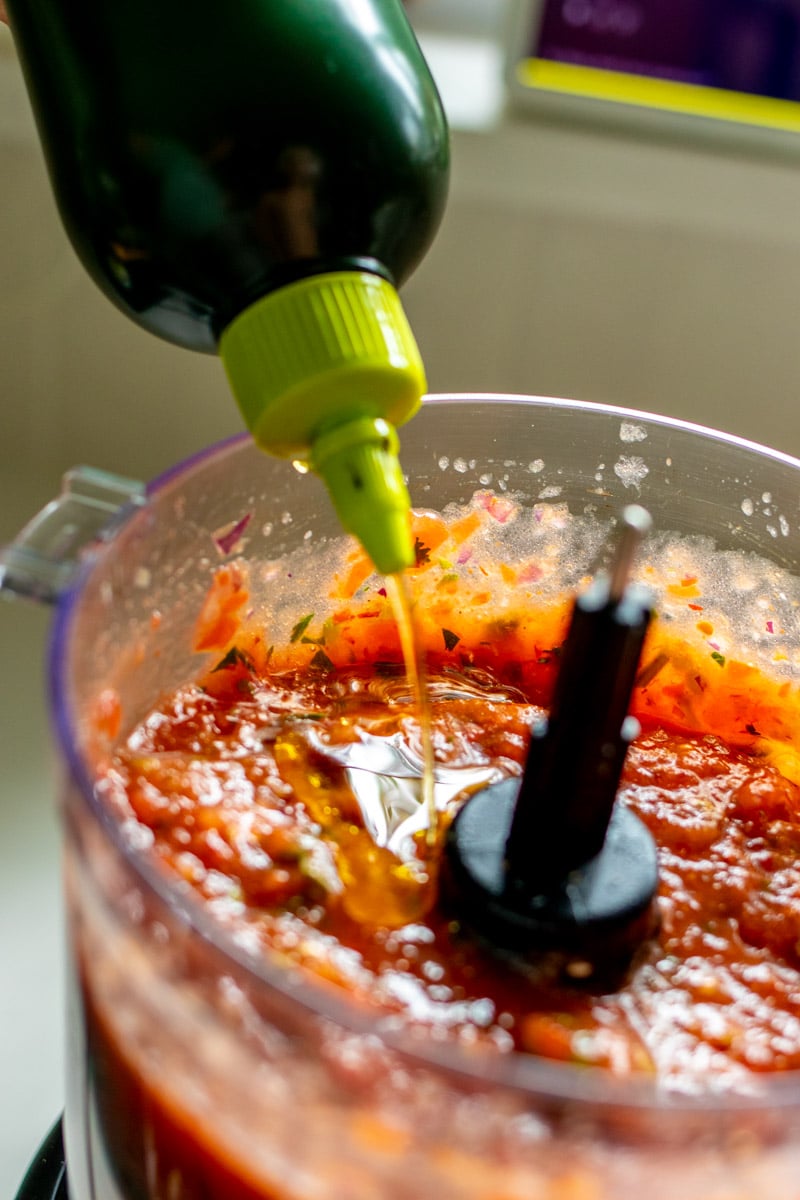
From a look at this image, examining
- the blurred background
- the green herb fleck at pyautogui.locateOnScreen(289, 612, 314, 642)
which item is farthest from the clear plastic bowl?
the blurred background

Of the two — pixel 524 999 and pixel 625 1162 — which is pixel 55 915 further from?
pixel 625 1162

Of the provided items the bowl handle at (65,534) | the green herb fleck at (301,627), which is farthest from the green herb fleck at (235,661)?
the bowl handle at (65,534)

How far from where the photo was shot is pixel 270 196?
424mm

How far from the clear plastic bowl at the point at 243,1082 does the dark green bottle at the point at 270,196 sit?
0.08 m

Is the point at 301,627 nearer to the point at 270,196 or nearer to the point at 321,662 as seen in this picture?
the point at 321,662

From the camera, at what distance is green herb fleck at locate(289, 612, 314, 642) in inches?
23.9

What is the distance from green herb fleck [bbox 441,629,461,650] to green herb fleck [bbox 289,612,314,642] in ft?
0.24

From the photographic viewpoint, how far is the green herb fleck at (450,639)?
25.2 inches

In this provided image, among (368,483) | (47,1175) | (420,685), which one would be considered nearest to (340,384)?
(368,483)

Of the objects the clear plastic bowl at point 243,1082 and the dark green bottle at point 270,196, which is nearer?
the clear plastic bowl at point 243,1082

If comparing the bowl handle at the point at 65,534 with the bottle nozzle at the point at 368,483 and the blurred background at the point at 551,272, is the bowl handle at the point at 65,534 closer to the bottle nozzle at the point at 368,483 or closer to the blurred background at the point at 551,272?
the bottle nozzle at the point at 368,483

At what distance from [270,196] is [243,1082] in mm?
285

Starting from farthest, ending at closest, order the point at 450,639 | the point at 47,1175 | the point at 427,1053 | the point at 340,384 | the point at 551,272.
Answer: the point at 551,272, the point at 450,639, the point at 47,1175, the point at 340,384, the point at 427,1053

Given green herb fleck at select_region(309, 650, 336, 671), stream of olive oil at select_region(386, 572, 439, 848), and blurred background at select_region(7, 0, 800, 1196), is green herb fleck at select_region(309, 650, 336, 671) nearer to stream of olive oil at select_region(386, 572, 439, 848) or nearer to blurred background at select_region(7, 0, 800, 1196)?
stream of olive oil at select_region(386, 572, 439, 848)
